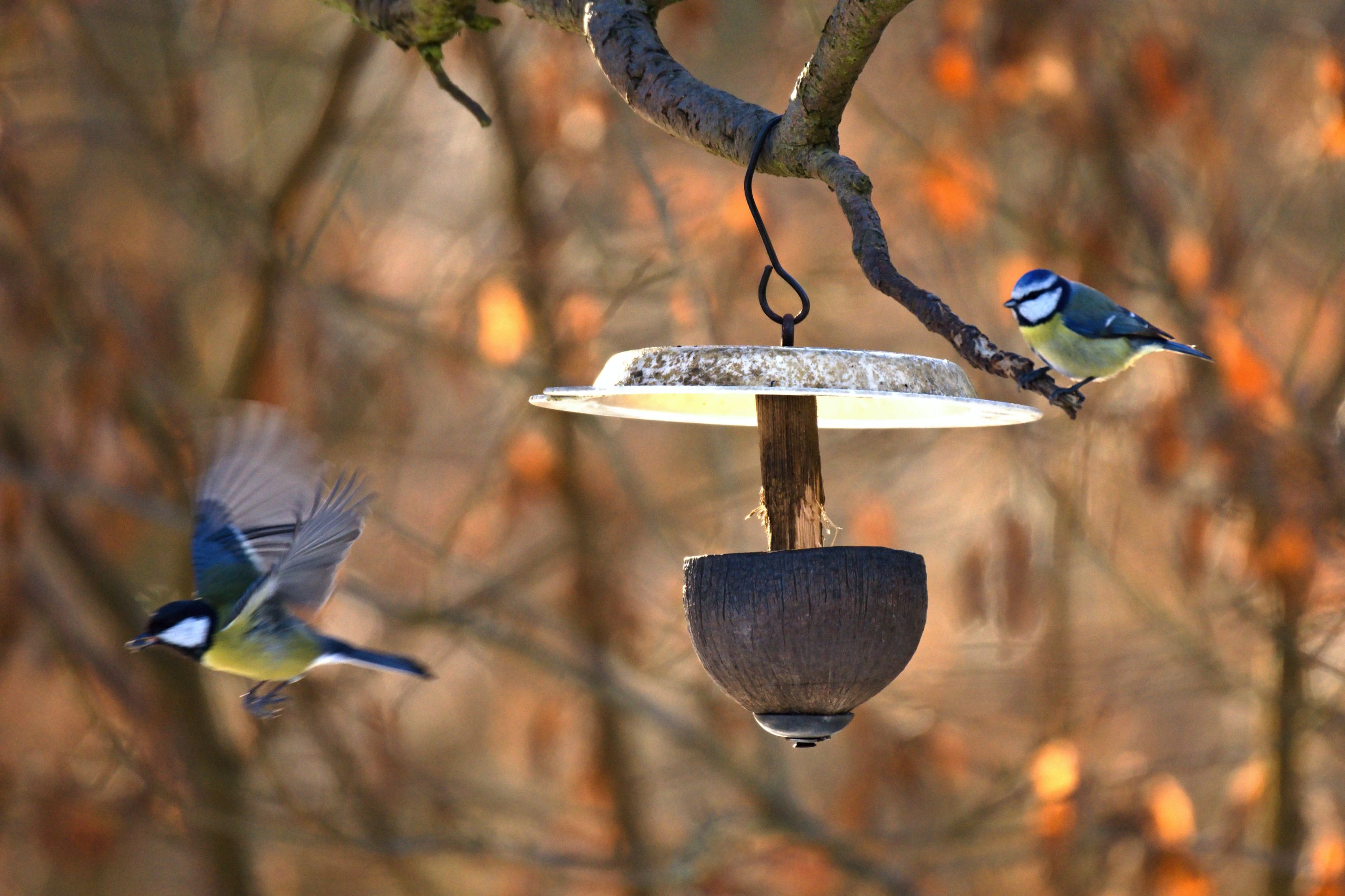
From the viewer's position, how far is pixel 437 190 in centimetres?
690

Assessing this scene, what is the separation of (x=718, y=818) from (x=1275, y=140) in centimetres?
352

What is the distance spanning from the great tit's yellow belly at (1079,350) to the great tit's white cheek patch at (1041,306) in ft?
0.04

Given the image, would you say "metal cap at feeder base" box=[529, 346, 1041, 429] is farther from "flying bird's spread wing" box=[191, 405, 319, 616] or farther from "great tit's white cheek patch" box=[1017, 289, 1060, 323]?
"great tit's white cheek patch" box=[1017, 289, 1060, 323]

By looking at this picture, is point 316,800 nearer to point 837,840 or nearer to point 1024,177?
point 837,840

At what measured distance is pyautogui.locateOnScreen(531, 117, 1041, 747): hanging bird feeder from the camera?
5.32 ft

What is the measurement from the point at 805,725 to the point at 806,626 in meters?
0.15

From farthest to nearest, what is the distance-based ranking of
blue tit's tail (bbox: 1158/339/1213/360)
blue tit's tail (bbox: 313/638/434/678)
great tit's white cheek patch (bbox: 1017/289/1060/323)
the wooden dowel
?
great tit's white cheek patch (bbox: 1017/289/1060/323), blue tit's tail (bbox: 1158/339/1213/360), blue tit's tail (bbox: 313/638/434/678), the wooden dowel

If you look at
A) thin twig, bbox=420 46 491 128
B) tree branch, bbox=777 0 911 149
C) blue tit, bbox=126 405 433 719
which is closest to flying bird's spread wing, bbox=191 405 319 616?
blue tit, bbox=126 405 433 719

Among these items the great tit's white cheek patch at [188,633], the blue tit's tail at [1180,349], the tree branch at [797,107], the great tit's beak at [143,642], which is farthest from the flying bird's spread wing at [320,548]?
the blue tit's tail at [1180,349]

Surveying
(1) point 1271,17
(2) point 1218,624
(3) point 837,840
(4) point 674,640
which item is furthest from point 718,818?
(1) point 1271,17

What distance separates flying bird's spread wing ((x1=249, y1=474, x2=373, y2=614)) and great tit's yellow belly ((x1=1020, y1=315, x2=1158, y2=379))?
1.40 meters

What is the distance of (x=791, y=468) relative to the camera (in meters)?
1.96

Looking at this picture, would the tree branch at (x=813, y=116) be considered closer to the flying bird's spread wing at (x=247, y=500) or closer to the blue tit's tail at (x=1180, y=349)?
the flying bird's spread wing at (x=247, y=500)

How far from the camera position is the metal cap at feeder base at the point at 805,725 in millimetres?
1812
